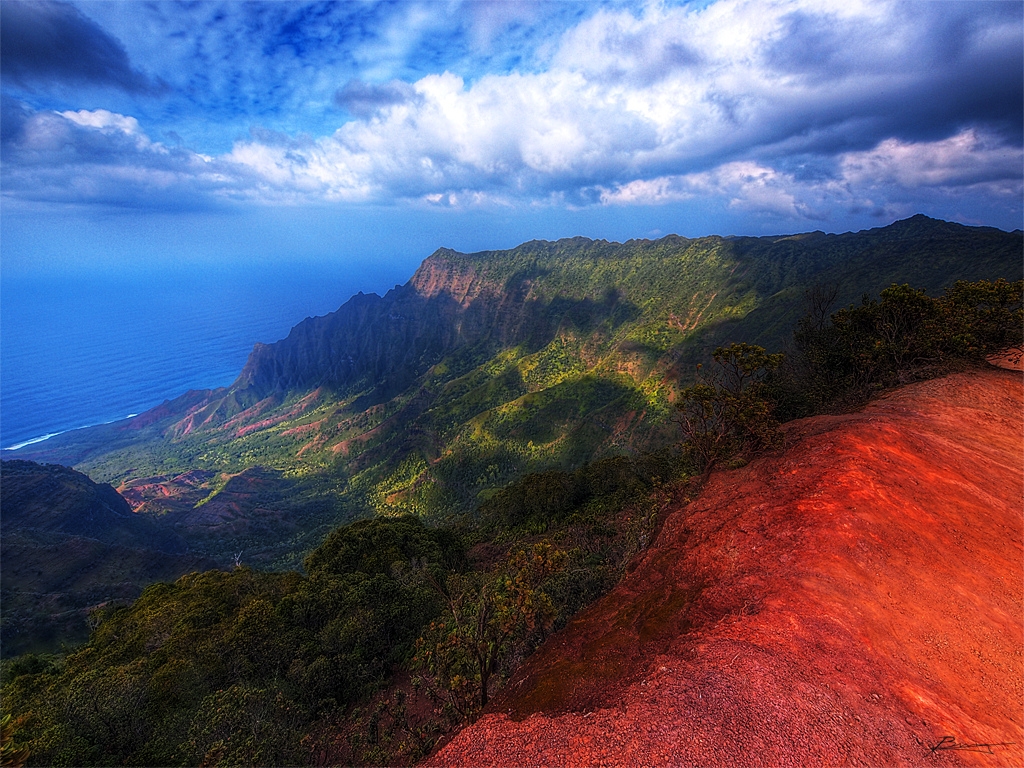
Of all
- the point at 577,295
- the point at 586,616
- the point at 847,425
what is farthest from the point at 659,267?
the point at 586,616

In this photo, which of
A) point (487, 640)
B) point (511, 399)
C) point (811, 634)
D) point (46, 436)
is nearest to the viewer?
point (811, 634)

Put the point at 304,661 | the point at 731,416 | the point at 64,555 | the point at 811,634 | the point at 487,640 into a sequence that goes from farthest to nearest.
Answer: the point at 64,555
the point at 731,416
the point at 304,661
the point at 487,640
the point at 811,634

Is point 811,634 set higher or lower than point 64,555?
higher

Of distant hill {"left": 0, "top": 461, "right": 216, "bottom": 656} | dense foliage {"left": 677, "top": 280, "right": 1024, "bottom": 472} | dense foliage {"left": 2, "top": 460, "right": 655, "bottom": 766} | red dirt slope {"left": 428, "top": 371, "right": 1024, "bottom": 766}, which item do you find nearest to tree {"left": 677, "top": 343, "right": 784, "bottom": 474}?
dense foliage {"left": 677, "top": 280, "right": 1024, "bottom": 472}

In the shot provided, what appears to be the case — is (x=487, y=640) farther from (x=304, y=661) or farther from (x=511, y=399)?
(x=511, y=399)

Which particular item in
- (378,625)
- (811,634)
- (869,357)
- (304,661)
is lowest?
(378,625)

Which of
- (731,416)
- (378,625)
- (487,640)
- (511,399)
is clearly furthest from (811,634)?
(511,399)

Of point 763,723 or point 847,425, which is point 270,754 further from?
point 847,425
